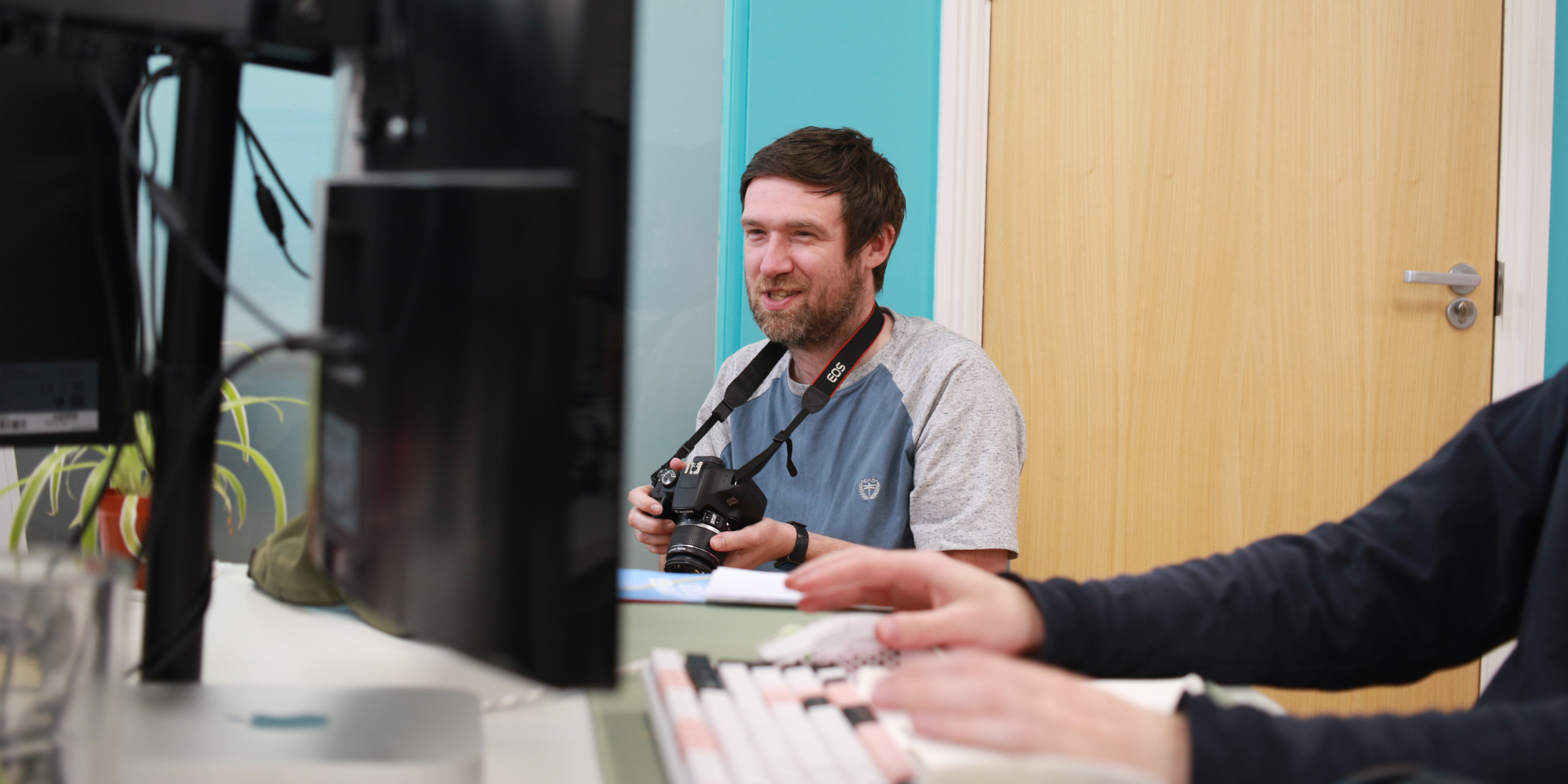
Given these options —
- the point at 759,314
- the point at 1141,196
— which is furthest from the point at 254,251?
the point at 1141,196

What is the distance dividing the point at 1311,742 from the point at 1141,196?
5.70 ft

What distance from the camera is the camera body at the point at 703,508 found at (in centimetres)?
127

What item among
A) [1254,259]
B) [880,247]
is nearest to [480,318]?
[880,247]

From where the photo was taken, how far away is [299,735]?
494 mm

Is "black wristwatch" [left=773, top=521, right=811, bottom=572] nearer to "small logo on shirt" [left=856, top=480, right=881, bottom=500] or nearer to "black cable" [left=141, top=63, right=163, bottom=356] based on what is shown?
"small logo on shirt" [left=856, top=480, right=881, bottom=500]

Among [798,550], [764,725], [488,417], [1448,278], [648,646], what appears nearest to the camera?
[488,417]

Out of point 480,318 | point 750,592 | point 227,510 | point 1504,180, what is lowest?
point 227,510

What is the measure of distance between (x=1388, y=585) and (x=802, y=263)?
3.83ft

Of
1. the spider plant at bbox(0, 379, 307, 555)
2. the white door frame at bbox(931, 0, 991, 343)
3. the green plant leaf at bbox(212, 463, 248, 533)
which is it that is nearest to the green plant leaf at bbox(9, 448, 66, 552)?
the spider plant at bbox(0, 379, 307, 555)

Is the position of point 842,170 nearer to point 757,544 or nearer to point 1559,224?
point 757,544

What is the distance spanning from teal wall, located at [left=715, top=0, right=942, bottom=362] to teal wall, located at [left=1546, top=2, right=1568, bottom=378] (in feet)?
4.07

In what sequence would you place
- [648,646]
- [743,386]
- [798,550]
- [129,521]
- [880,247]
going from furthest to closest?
1. [880,247]
2. [743,386]
3. [798,550]
4. [129,521]
5. [648,646]

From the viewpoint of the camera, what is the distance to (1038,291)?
206 centimetres

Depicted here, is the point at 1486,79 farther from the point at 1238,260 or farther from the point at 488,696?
the point at 488,696
